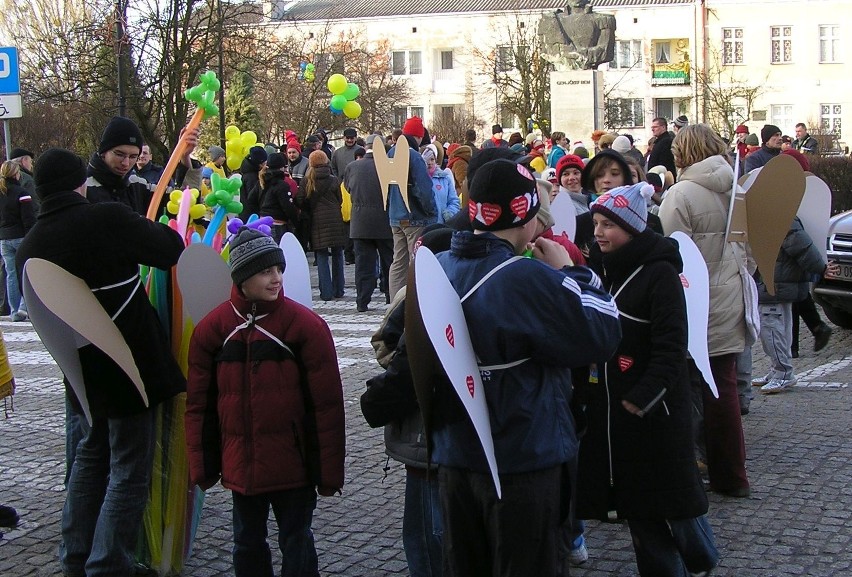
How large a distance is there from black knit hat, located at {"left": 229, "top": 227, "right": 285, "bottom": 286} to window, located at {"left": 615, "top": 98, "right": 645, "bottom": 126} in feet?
192

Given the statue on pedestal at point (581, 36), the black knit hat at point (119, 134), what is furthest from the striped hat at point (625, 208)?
the statue on pedestal at point (581, 36)

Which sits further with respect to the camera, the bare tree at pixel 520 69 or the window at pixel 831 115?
the window at pixel 831 115

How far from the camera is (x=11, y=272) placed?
45.9 feet

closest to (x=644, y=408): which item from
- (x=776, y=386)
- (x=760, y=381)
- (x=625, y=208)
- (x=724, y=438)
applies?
(x=625, y=208)

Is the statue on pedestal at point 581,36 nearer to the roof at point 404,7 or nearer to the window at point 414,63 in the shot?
the roof at point 404,7

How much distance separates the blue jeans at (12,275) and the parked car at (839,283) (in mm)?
9019

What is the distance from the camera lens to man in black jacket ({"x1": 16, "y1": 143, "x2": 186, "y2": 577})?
4.60 meters

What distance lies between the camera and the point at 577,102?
2414 centimetres

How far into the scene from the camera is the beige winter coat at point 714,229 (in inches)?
243

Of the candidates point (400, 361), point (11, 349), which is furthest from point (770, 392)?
point (11, 349)

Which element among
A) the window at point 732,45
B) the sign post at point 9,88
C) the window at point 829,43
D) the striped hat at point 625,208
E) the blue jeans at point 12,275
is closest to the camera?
the striped hat at point 625,208

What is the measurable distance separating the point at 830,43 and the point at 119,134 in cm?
5996

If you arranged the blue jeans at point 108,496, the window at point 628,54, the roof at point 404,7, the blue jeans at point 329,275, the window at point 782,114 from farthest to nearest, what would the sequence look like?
the roof at point 404,7
the window at point 628,54
the window at point 782,114
the blue jeans at point 329,275
the blue jeans at point 108,496

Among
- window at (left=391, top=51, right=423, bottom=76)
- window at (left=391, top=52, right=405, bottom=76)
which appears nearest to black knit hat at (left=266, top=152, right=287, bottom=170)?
window at (left=391, top=52, right=405, bottom=76)
